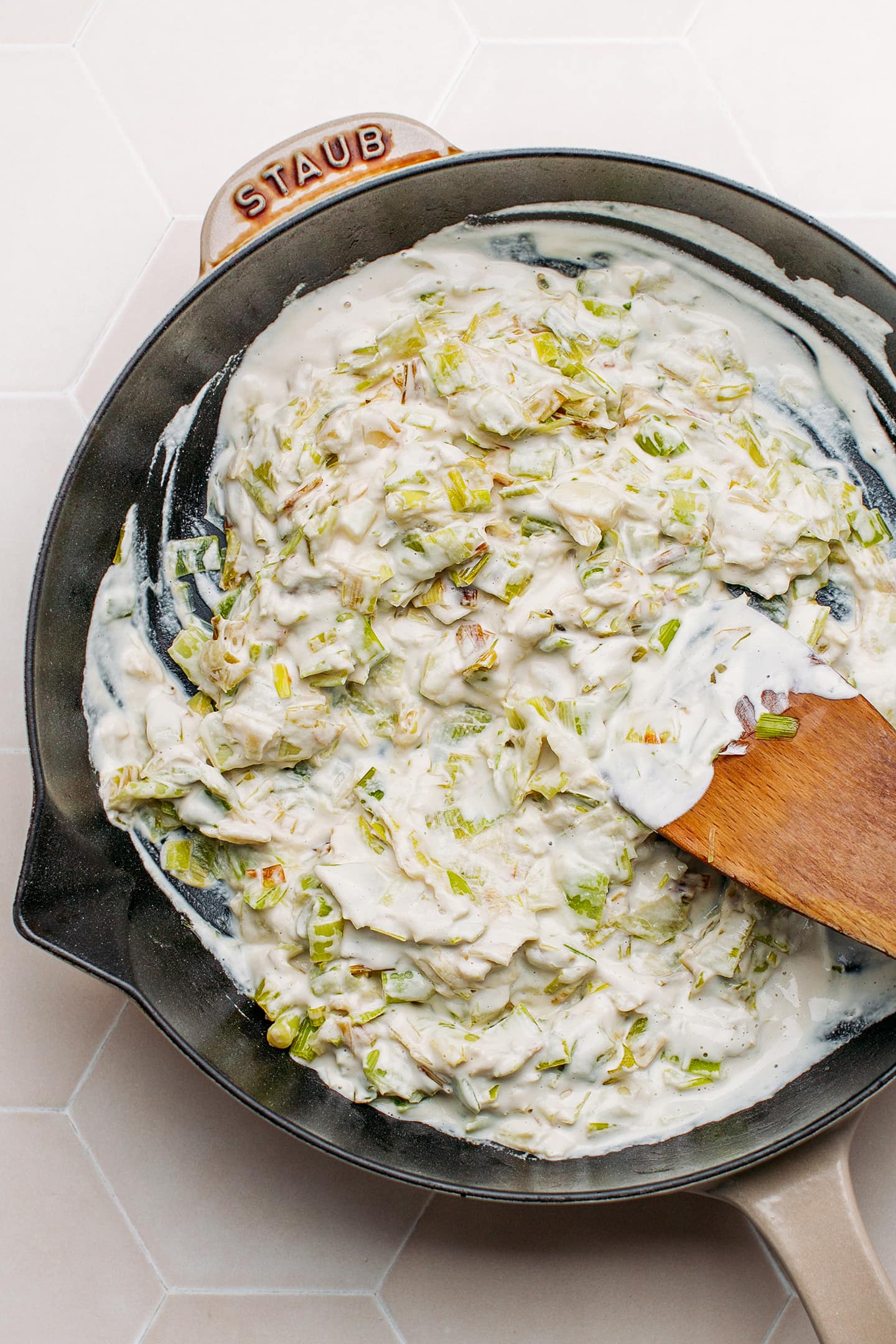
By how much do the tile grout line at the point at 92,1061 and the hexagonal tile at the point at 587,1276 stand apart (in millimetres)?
680

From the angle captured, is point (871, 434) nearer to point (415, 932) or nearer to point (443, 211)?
point (443, 211)

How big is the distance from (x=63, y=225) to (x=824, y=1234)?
7.15 feet

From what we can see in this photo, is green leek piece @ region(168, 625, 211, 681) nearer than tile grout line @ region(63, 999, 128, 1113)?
Yes

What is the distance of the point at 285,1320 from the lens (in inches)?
72.1

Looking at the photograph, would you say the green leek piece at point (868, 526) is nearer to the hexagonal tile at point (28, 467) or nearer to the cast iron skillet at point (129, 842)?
the cast iron skillet at point (129, 842)

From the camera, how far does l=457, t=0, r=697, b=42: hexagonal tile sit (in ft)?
6.13

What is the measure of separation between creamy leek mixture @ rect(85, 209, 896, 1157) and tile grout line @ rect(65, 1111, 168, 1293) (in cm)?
49

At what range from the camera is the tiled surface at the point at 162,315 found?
72.4 inches

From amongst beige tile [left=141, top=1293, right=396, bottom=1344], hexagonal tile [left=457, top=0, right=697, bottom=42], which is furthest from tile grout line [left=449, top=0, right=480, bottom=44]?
beige tile [left=141, top=1293, right=396, bottom=1344]

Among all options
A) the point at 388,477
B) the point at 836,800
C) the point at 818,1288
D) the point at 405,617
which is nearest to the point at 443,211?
the point at 388,477

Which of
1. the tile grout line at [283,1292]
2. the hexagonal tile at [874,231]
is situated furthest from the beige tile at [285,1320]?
the hexagonal tile at [874,231]

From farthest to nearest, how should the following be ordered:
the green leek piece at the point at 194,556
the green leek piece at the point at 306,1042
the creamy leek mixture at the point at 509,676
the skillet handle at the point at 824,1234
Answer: the green leek piece at the point at 194,556
the green leek piece at the point at 306,1042
the creamy leek mixture at the point at 509,676
the skillet handle at the point at 824,1234

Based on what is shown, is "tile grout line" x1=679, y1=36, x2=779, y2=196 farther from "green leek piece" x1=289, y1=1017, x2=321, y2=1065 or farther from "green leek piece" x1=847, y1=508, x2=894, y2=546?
"green leek piece" x1=289, y1=1017, x2=321, y2=1065

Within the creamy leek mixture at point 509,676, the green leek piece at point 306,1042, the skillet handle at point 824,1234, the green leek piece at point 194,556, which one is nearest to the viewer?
the skillet handle at point 824,1234
